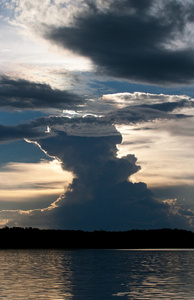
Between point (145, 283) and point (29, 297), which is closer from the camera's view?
point (29, 297)

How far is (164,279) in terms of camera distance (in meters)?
75.4

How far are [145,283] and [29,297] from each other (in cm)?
2357

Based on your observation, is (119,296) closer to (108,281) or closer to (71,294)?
(71,294)

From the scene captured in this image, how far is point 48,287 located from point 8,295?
9.37 meters

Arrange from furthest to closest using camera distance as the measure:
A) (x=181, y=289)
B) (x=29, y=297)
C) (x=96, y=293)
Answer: (x=181, y=289)
(x=96, y=293)
(x=29, y=297)

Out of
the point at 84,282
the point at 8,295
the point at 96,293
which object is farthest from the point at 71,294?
the point at 84,282

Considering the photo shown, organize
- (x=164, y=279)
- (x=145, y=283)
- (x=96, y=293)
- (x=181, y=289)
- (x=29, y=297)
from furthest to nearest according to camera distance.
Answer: (x=164, y=279), (x=145, y=283), (x=181, y=289), (x=96, y=293), (x=29, y=297)

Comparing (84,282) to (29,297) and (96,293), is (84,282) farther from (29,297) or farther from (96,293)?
(29,297)

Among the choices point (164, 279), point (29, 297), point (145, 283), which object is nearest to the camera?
point (29, 297)

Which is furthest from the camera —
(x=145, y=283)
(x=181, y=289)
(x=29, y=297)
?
(x=145, y=283)

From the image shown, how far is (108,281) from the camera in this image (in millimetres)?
73000

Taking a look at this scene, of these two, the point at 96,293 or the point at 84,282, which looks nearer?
the point at 96,293

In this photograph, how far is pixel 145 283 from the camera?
228ft

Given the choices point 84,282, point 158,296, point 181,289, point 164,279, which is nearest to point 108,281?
point 84,282
